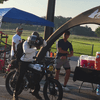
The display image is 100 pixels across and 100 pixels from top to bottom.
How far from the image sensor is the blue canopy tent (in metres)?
7.29

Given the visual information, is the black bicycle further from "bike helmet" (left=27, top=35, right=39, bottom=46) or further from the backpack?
"bike helmet" (left=27, top=35, right=39, bottom=46)

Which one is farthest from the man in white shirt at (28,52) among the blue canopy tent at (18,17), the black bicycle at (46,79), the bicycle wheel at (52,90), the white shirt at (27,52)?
the blue canopy tent at (18,17)

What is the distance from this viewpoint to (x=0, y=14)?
7395 mm

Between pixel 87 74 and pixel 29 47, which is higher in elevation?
pixel 29 47

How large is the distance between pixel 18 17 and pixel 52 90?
3856 millimetres

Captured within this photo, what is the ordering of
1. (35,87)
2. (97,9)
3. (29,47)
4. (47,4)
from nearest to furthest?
(29,47) → (35,87) → (97,9) → (47,4)

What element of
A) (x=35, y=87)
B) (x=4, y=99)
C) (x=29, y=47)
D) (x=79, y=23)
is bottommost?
(x=4, y=99)

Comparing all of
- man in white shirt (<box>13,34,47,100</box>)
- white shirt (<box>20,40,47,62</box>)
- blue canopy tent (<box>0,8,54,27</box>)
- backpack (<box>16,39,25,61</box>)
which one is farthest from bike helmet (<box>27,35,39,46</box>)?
blue canopy tent (<box>0,8,54,27</box>)

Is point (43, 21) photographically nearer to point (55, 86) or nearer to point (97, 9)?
point (97, 9)

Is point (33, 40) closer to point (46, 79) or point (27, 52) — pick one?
point (27, 52)

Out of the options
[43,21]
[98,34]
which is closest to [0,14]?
[43,21]

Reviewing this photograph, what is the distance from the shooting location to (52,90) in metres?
4.86

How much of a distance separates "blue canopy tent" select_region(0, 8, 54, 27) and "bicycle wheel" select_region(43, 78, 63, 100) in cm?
346

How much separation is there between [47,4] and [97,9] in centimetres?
382
